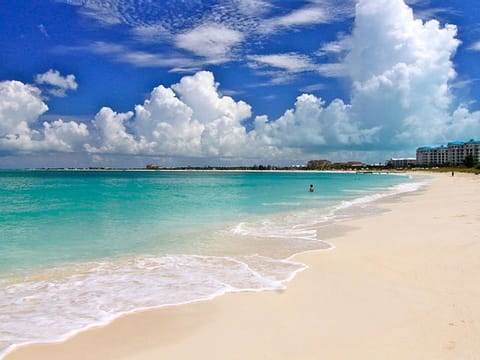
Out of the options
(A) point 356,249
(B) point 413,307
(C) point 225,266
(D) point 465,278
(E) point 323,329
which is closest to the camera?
(E) point 323,329

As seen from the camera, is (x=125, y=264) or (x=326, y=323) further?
(x=125, y=264)

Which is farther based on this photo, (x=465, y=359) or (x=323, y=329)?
(x=323, y=329)

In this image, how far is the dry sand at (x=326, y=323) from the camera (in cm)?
490

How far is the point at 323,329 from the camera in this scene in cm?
551

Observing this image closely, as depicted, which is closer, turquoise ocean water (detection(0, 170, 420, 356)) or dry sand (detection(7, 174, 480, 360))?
dry sand (detection(7, 174, 480, 360))

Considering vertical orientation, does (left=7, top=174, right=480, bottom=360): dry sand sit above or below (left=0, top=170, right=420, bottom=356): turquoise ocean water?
above

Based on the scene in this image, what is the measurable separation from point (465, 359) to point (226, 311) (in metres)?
3.44

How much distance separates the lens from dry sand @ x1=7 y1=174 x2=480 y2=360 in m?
4.90

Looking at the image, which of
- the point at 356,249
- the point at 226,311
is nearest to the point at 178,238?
the point at 356,249

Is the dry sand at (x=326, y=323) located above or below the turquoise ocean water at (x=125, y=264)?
above

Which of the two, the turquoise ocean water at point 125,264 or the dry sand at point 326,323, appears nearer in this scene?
the dry sand at point 326,323

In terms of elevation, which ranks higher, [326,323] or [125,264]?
[326,323]

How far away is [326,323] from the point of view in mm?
5727

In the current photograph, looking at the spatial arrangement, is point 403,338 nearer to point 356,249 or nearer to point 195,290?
point 195,290
